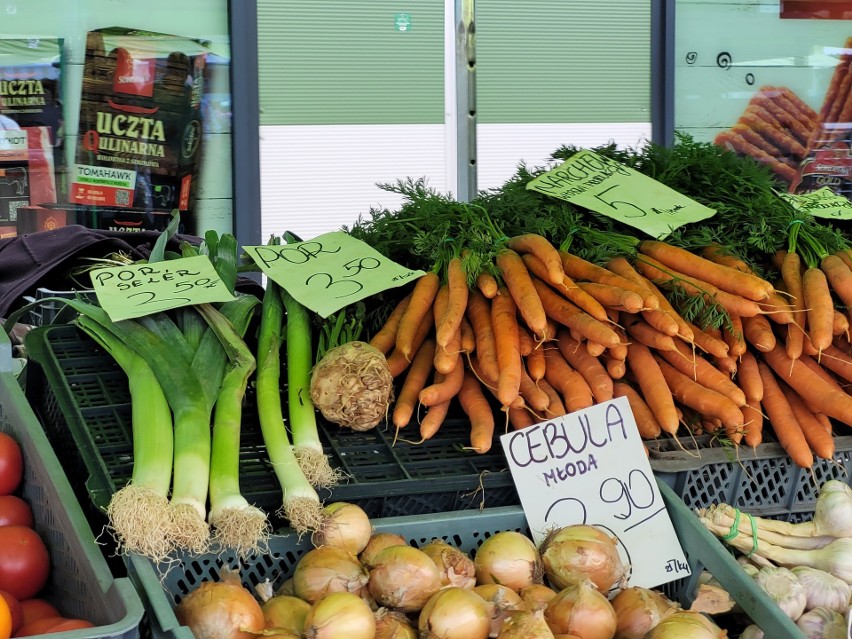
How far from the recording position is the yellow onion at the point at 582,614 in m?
1.29

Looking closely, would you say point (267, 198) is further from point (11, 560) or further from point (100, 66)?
point (11, 560)

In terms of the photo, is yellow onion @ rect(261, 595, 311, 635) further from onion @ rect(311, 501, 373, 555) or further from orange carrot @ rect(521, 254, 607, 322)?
orange carrot @ rect(521, 254, 607, 322)

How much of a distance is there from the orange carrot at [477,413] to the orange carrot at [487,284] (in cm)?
17

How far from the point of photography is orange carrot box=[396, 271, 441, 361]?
1892 mm

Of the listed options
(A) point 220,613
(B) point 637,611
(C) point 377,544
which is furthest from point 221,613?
(B) point 637,611

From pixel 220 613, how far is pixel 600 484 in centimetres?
71

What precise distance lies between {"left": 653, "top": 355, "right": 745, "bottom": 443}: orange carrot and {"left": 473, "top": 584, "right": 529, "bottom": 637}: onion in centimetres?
62

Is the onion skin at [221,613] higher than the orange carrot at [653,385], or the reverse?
the orange carrot at [653,385]

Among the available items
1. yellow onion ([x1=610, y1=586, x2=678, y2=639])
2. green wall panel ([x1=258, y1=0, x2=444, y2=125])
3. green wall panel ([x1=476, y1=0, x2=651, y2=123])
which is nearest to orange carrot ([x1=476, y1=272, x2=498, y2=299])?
yellow onion ([x1=610, y1=586, x2=678, y2=639])

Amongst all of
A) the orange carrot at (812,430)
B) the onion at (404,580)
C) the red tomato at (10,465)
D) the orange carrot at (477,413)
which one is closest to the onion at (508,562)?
the onion at (404,580)

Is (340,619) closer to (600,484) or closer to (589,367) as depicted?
(600,484)

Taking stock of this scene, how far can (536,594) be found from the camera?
54.9 inches

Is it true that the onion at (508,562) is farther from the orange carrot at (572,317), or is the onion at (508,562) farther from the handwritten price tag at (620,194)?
the handwritten price tag at (620,194)

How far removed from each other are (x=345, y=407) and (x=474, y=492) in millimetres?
266
